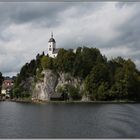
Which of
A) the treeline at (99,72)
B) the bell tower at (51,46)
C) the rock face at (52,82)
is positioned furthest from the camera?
the bell tower at (51,46)

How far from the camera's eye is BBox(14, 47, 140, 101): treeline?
79.9 m

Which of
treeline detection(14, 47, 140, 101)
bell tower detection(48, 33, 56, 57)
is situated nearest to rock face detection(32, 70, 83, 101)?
treeline detection(14, 47, 140, 101)

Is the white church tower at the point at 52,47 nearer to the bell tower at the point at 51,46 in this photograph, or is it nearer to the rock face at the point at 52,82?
the bell tower at the point at 51,46

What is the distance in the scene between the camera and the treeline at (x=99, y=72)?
79938mm

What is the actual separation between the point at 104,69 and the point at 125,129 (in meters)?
51.7

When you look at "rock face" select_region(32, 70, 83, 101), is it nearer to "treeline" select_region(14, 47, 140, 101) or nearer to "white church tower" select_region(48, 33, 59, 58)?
"treeline" select_region(14, 47, 140, 101)

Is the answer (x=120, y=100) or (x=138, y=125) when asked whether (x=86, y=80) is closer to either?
(x=120, y=100)

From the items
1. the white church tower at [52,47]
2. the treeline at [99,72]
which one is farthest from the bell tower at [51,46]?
the treeline at [99,72]

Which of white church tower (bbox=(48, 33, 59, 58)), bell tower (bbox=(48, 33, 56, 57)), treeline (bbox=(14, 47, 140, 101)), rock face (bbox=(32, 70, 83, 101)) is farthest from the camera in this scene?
bell tower (bbox=(48, 33, 56, 57))

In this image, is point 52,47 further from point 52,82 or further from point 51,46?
point 52,82

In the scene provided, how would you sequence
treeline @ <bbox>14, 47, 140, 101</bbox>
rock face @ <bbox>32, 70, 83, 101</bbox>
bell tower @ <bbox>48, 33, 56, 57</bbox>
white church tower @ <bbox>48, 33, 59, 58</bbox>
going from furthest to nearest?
bell tower @ <bbox>48, 33, 56, 57</bbox>
white church tower @ <bbox>48, 33, 59, 58</bbox>
rock face @ <bbox>32, 70, 83, 101</bbox>
treeline @ <bbox>14, 47, 140, 101</bbox>

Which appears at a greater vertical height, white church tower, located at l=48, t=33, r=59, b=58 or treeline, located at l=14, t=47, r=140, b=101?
white church tower, located at l=48, t=33, r=59, b=58

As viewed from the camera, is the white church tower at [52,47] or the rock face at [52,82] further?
the white church tower at [52,47]

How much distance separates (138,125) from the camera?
32.2 metres
